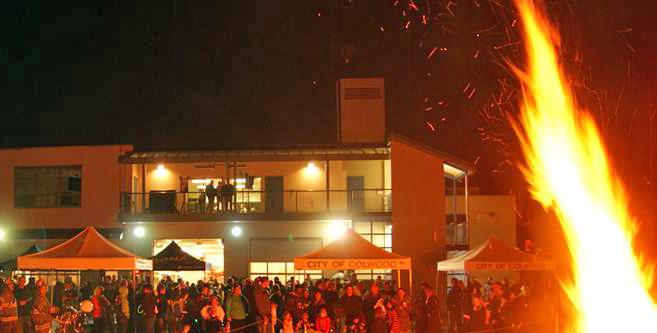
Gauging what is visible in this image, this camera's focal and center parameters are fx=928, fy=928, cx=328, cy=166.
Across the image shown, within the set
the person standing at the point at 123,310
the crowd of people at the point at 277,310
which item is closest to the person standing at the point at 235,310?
the crowd of people at the point at 277,310

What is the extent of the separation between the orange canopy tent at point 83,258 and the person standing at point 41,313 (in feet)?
6.44

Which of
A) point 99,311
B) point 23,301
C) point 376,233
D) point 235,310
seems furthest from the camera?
point 376,233

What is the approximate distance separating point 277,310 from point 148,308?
309 centimetres

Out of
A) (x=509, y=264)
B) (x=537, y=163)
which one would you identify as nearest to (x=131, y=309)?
(x=509, y=264)

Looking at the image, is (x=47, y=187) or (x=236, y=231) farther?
(x=47, y=187)

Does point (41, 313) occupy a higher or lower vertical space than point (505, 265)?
lower

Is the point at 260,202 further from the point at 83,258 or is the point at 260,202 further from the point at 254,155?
the point at 83,258

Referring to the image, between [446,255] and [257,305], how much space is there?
44.5ft

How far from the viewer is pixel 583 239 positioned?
1770 cm

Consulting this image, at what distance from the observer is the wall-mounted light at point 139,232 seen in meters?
35.1

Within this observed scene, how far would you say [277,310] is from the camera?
22438mm

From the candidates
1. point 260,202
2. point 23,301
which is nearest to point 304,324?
point 23,301

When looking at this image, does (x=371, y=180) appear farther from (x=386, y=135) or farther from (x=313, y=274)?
(x=313, y=274)

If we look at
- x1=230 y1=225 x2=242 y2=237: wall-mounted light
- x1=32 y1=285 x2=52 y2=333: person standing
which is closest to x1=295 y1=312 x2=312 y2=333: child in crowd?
x1=32 y1=285 x2=52 y2=333: person standing
